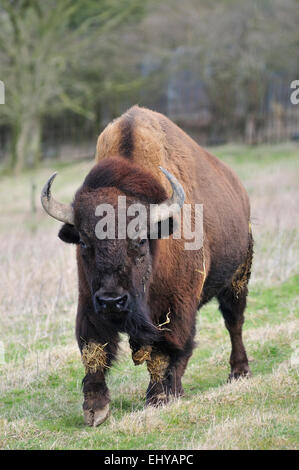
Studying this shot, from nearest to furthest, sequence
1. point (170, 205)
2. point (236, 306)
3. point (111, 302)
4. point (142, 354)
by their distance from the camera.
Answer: point (111, 302) < point (170, 205) < point (142, 354) < point (236, 306)

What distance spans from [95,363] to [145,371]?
6.36 ft

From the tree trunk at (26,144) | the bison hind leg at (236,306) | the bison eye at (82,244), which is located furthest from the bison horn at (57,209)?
the tree trunk at (26,144)

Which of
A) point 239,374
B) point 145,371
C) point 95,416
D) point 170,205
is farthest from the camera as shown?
point 145,371

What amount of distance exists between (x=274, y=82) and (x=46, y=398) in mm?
27034

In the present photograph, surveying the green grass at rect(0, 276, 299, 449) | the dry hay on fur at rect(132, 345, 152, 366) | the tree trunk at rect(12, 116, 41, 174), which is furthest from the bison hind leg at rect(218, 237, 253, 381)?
the tree trunk at rect(12, 116, 41, 174)

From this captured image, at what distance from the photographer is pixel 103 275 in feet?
17.1

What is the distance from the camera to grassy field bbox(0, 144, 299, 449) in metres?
5.10

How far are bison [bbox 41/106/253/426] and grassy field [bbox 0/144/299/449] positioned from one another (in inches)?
14.4

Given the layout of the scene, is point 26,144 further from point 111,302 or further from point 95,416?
point 111,302

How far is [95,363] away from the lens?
19.3 ft

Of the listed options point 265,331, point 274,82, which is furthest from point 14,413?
point 274,82

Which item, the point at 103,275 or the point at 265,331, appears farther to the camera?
the point at 265,331

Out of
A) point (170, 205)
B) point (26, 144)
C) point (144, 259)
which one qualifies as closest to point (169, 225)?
point (170, 205)
